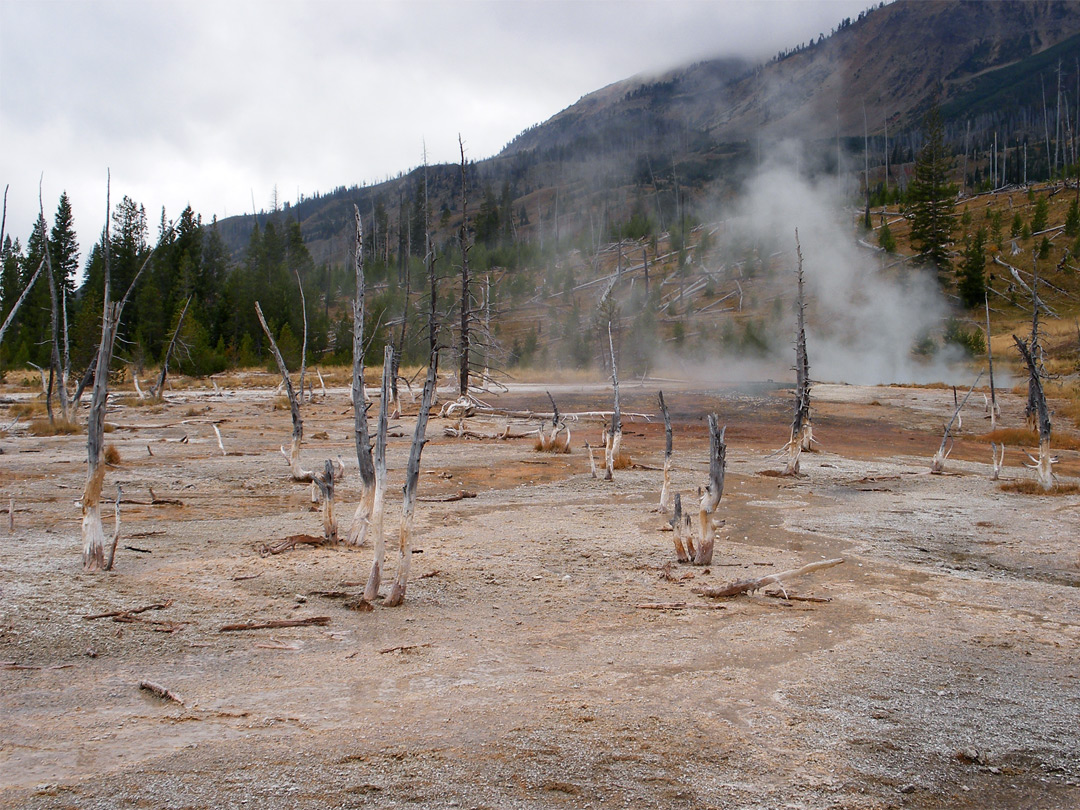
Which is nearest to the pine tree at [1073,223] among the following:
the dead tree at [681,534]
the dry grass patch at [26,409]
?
the dead tree at [681,534]

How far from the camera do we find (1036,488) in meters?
15.0

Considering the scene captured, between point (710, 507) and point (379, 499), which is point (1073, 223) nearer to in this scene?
point (710, 507)

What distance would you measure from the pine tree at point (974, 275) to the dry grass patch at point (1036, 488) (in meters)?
42.0

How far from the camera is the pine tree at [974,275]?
175 ft

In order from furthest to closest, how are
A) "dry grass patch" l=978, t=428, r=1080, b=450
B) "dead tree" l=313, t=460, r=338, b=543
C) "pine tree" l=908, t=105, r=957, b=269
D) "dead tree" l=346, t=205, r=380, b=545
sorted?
"pine tree" l=908, t=105, r=957, b=269
"dry grass patch" l=978, t=428, r=1080, b=450
"dead tree" l=313, t=460, r=338, b=543
"dead tree" l=346, t=205, r=380, b=545

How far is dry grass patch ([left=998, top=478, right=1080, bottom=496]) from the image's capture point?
14.7 meters

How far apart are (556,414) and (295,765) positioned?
16272mm

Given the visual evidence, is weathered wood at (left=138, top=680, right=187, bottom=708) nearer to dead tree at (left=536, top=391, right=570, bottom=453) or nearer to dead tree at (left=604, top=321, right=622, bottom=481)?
A: dead tree at (left=604, top=321, right=622, bottom=481)

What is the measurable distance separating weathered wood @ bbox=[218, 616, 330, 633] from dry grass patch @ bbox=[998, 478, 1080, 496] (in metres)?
13.1

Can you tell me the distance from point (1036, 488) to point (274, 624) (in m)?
13.8

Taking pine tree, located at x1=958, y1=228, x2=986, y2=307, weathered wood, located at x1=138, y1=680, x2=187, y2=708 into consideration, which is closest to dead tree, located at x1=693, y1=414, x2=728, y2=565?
weathered wood, located at x1=138, y1=680, x2=187, y2=708

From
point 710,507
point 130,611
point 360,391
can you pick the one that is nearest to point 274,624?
point 130,611

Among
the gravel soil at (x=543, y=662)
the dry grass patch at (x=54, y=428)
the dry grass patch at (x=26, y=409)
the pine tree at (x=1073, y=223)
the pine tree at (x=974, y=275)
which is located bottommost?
the gravel soil at (x=543, y=662)

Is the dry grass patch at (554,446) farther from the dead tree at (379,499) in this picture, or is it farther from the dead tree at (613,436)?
the dead tree at (379,499)
